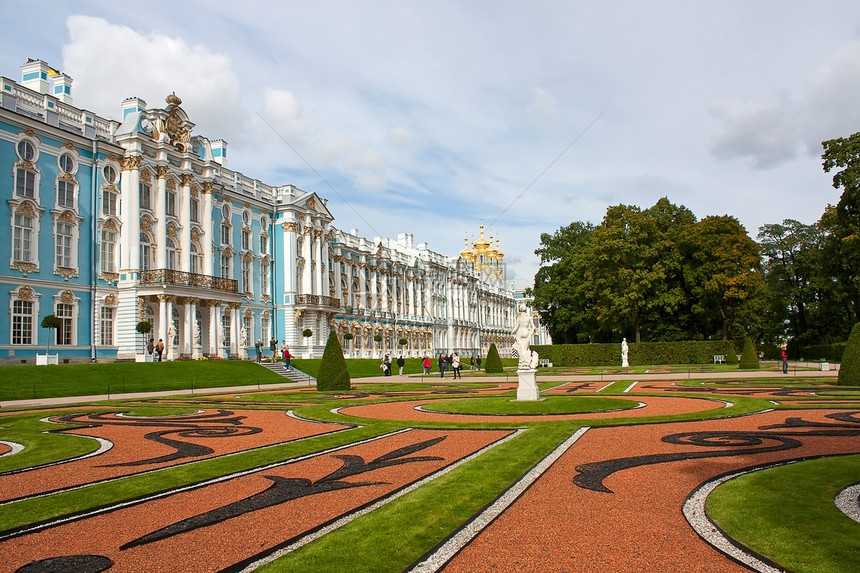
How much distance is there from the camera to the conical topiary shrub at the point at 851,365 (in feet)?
80.4

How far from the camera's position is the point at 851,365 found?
24.7 m

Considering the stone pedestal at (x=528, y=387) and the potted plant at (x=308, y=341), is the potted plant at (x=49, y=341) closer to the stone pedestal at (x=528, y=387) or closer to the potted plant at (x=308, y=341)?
the potted plant at (x=308, y=341)

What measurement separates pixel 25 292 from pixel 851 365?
37462 mm

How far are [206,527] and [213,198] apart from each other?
147ft

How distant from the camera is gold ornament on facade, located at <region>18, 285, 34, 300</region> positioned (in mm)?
33825

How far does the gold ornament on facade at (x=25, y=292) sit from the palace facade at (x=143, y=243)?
0.21 feet

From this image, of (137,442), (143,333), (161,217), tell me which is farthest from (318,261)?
(137,442)

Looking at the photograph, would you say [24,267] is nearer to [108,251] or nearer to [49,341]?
[49,341]

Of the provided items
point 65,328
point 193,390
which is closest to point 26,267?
point 65,328

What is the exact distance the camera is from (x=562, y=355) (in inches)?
2405

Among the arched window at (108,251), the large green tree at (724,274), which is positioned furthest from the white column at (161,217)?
the large green tree at (724,274)

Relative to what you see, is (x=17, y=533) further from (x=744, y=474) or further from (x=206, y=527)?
(x=744, y=474)

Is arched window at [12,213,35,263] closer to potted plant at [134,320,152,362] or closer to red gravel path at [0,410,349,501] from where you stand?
potted plant at [134,320,152,362]

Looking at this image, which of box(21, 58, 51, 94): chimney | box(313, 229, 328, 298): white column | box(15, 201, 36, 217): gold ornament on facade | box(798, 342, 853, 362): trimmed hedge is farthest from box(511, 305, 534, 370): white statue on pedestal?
box(313, 229, 328, 298): white column
